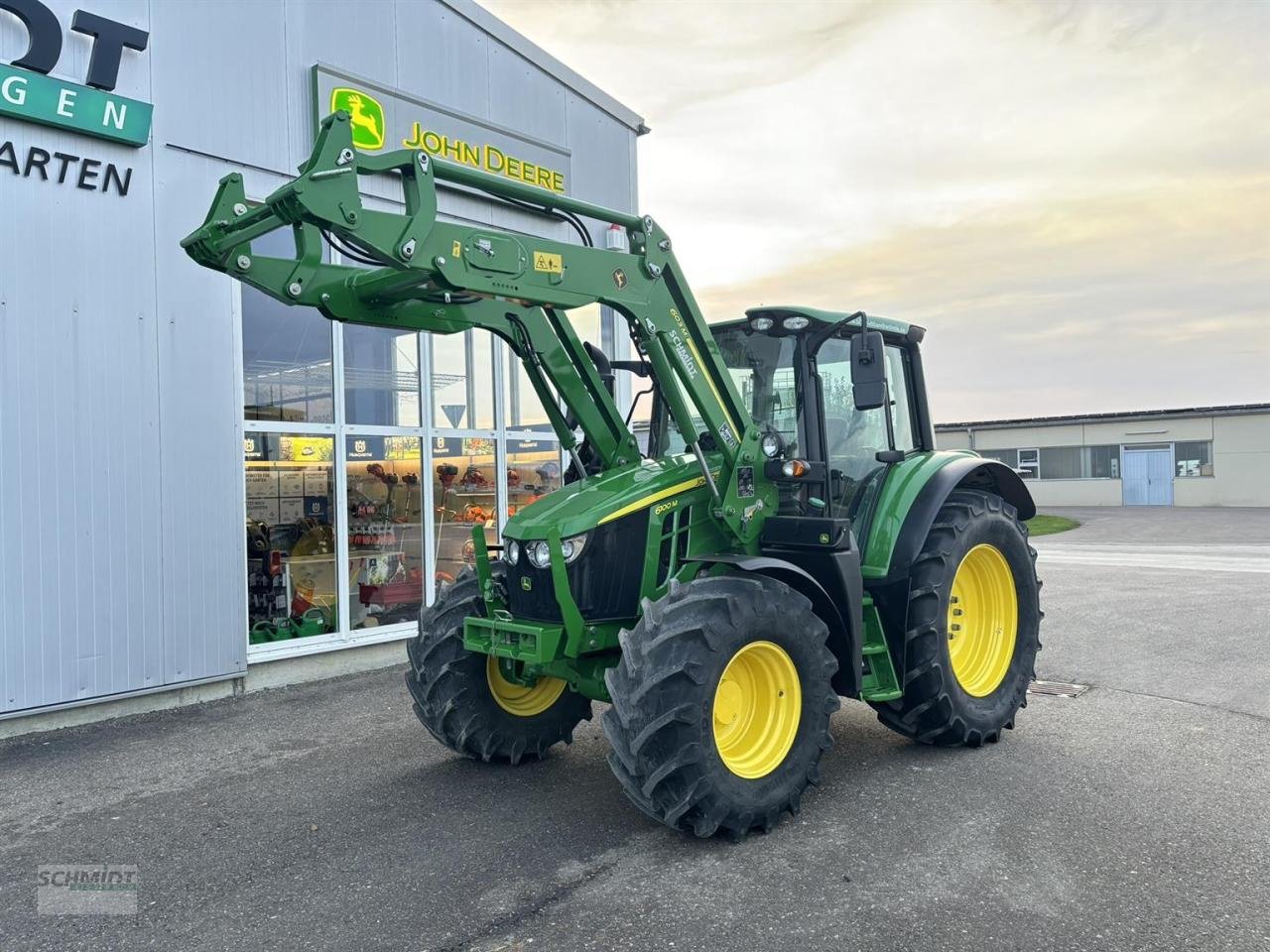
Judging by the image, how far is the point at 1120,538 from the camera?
19.9m

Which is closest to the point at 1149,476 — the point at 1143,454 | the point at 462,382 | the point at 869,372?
the point at 1143,454

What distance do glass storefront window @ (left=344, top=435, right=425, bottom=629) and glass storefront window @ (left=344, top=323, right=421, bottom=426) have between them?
206 mm

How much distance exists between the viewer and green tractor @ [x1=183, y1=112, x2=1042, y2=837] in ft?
12.4

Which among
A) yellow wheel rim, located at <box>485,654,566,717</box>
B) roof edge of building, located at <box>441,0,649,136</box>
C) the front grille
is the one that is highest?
roof edge of building, located at <box>441,0,649,136</box>

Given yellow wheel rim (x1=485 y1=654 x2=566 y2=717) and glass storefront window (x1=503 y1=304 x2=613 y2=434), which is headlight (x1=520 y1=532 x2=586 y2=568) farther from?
glass storefront window (x1=503 y1=304 x2=613 y2=434)

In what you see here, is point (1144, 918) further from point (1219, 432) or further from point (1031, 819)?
point (1219, 432)

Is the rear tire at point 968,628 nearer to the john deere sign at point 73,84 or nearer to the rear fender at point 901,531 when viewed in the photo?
the rear fender at point 901,531

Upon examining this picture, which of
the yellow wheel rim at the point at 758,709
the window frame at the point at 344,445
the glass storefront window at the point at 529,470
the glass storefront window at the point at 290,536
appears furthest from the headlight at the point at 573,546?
the glass storefront window at the point at 529,470

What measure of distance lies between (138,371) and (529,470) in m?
3.89

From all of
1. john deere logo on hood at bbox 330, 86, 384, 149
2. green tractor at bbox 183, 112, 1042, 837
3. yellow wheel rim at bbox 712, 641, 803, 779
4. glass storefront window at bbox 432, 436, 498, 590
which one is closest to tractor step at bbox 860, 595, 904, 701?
green tractor at bbox 183, 112, 1042, 837

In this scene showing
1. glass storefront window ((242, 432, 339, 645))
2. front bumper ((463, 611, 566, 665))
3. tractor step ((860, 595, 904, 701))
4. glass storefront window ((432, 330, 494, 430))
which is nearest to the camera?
front bumper ((463, 611, 566, 665))

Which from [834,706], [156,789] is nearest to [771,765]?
[834,706]

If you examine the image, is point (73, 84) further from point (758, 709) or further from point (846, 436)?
point (758, 709)

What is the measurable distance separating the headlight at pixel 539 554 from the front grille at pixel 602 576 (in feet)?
0.09
